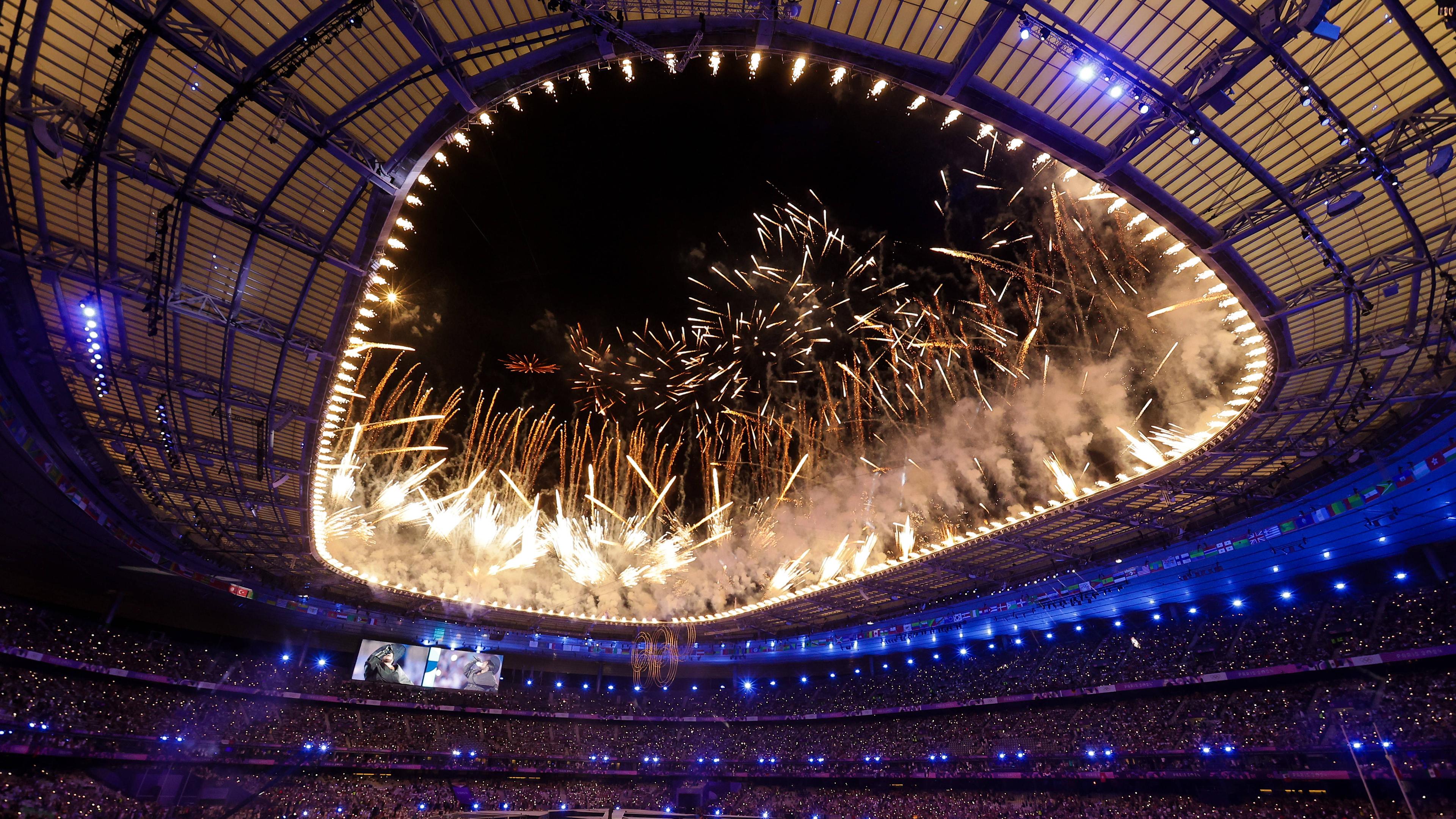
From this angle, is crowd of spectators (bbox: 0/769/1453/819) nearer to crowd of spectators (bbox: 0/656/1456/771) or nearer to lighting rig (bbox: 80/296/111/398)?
crowd of spectators (bbox: 0/656/1456/771)

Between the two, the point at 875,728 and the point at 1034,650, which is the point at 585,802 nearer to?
the point at 875,728

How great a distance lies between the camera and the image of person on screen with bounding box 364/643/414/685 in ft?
149

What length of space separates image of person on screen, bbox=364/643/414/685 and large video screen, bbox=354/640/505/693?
0.09 ft

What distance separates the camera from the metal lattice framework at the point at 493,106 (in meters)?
11.0

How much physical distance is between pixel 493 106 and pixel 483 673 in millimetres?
46109

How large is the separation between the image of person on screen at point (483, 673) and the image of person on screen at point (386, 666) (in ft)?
12.7

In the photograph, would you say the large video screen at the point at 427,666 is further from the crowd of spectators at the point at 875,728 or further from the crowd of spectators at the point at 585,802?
the crowd of spectators at the point at 585,802

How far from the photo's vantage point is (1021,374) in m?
28.0

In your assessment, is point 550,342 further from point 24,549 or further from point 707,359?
point 24,549

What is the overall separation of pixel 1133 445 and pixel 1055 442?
3.42 metres

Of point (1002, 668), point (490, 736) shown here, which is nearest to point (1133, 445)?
point (1002, 668)

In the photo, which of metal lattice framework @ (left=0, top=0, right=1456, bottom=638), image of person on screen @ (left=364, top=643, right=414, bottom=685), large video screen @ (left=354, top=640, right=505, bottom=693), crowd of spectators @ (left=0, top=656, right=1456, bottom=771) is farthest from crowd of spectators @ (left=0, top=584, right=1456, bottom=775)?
metal lattice framework @ (left=0, top=0, right=1456, bottom=638)

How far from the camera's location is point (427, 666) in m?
47.2

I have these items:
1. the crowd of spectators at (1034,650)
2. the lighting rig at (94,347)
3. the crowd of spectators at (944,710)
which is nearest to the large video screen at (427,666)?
the crowd of spectators at (1034,650)
